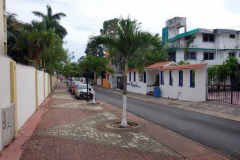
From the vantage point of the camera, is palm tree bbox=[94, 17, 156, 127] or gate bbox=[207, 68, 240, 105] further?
gate bbox=[207, 68, 240, 105]

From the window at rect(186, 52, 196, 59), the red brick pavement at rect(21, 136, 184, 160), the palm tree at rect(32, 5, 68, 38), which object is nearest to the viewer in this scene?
the red brick pavement at rect(21, 136, 184, 160)

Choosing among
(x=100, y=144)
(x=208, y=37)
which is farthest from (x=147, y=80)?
(x=100, y=144)

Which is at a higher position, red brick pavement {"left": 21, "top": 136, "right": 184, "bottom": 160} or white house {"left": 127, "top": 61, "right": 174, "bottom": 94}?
white house {"left": 127, "top": 61, "right": 174, "bottom": 94}

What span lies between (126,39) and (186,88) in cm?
1032

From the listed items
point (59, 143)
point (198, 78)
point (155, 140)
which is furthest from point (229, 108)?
point (59, 143)

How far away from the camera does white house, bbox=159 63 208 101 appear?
577 inches

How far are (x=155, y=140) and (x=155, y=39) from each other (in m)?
3.95

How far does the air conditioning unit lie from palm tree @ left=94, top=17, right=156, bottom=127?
12.6 ft

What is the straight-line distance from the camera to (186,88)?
1634 centimetres

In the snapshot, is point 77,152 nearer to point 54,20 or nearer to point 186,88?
point 186,88

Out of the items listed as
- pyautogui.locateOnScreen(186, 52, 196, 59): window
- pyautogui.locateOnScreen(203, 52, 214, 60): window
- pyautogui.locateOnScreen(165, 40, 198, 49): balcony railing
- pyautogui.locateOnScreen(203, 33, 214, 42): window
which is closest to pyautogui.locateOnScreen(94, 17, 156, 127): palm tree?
pyautogui.locateOnScreen(165, 40, 198, 49): balcony railing

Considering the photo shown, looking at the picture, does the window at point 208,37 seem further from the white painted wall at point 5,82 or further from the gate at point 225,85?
the white painted wall at point 5,82

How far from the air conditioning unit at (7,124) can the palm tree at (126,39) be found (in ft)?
12.6

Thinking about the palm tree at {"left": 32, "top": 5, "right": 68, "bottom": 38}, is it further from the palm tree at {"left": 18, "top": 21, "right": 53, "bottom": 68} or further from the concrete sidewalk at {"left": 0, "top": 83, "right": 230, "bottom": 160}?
the concrete sidewalk at {"left": 0, "top": 83, "right": 230, "bottom": 160}
